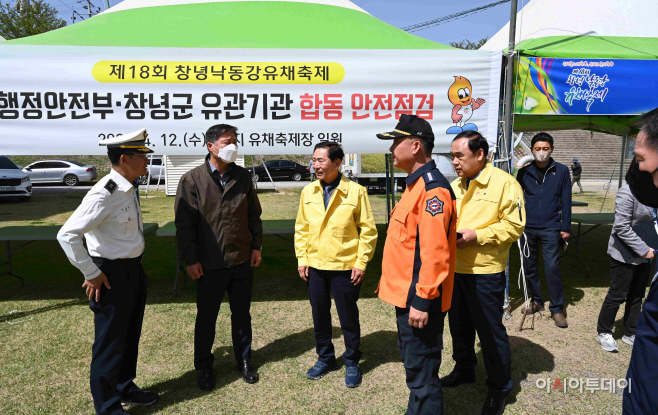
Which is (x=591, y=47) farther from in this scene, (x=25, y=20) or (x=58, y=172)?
(x=25, y=20)

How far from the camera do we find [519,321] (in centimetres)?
426

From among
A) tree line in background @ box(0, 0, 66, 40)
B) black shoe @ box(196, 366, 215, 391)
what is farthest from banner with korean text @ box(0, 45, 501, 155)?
tree line in background @ box(0, 0, 66, 40)

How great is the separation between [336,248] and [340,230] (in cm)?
14

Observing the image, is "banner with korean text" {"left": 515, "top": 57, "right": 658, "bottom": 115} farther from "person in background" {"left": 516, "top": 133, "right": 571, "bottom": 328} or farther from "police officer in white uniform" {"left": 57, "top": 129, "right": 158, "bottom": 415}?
"police officer in white uniform" {"left": 57, "top": 129, "right": 158, "bottom": 415}

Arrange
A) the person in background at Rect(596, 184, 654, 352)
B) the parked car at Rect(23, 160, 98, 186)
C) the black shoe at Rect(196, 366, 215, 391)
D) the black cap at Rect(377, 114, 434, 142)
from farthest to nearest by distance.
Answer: the parked car at Rect(23, 160, 98, 186)
the person in background at Rect(596, 184, 654, 352)
the black shoe at Rect(196, 366, 215, 391)
the black cap at Rect(377, 114, 434, 142)

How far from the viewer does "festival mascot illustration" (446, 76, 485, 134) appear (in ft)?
13.7

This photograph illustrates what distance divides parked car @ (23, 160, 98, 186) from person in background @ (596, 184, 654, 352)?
880 inches

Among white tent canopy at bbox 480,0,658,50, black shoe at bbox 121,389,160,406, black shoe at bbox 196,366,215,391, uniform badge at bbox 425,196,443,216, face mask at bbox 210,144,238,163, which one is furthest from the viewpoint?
white tent canopy at bbox 480,0,658,50

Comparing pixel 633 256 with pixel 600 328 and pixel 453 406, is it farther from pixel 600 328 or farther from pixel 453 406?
pixel 453 406

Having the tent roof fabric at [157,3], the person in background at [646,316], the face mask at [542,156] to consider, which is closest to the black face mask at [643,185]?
the person in background at [646,316]

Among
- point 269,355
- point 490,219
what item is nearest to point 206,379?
point 269,355

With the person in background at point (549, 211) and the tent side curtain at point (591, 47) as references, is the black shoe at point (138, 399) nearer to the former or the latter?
the person in background at point (549, 211)

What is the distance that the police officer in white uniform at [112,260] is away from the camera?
245cm

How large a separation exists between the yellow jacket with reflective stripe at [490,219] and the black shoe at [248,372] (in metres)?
1.72
